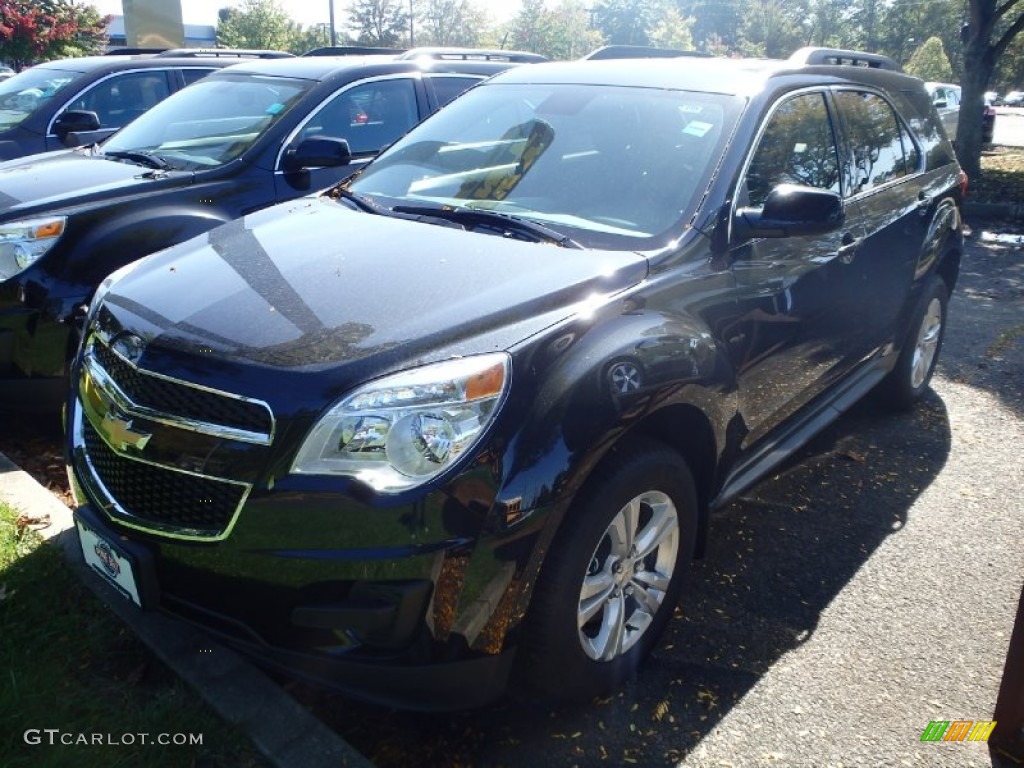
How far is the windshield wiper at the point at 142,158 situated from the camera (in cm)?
508

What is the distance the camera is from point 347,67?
5.55m

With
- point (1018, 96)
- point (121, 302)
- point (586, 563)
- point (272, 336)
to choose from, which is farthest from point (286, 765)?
point (1018, 96)

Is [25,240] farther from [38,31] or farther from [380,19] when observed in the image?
[380,19]

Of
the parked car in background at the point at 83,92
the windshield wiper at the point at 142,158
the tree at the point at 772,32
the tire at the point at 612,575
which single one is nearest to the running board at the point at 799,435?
the tire at the point at 612,575

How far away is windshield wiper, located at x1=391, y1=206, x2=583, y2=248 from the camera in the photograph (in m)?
2.95

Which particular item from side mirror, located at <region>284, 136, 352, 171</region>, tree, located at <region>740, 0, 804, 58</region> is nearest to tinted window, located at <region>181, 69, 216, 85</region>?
side mirror, located at <region>284, 136, 352, 171</region>

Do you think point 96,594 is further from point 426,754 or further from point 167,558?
point 426,754

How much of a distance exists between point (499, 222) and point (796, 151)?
1.33 metres

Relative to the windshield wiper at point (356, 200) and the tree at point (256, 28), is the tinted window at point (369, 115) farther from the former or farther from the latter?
the tree at point (256, 28)

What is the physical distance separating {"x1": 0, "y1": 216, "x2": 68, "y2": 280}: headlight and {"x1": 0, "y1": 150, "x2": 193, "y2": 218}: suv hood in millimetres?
134

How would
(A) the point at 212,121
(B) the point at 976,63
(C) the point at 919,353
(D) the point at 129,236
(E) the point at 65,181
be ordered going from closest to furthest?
(D) the point at 129,236 → (E) the point at 65,181 → (C) the point at 919,353 → (A) the point at 212,121 → (B) the point at 976,63

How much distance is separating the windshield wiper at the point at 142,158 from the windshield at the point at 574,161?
5.82 ft

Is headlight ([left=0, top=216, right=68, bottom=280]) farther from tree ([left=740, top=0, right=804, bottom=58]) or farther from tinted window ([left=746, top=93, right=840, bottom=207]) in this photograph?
tree ([left=740, top=0, right=804, bottom=58])

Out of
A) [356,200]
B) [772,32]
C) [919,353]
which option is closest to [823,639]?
[356,200]
